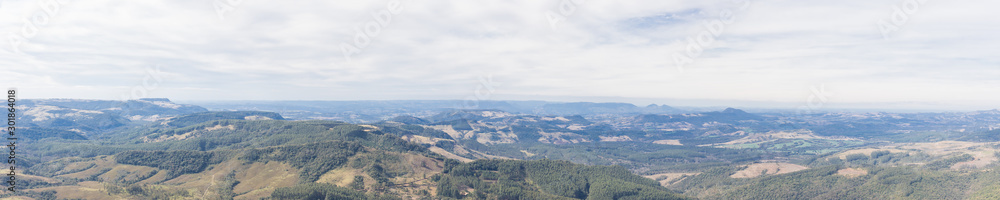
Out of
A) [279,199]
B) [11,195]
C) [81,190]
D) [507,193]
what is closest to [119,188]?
[81,190]

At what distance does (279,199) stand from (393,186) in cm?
5030

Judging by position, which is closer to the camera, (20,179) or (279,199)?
(279,199)

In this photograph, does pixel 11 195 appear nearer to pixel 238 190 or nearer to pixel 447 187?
pixel 238 190

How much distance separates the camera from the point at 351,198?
166875mm

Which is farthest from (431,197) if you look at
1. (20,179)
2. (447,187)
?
(20,179)

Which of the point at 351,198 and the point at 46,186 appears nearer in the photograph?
the point at 351,198

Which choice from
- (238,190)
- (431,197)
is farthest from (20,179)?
(431,197)

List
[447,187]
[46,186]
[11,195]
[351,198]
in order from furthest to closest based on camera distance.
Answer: [447,187]
[46,186]
[351,198]
[11,195]

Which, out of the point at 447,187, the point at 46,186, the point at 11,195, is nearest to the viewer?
the point at 11,195

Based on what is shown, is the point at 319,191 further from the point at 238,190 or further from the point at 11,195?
the point at 11,195

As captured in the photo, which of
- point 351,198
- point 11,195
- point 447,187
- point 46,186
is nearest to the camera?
point 11,195

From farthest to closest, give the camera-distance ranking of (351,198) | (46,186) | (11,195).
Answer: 1. (46,186)
2. (351,198)
3. (11,195)

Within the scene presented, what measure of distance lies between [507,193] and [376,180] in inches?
2608

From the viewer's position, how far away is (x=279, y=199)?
16112cm
